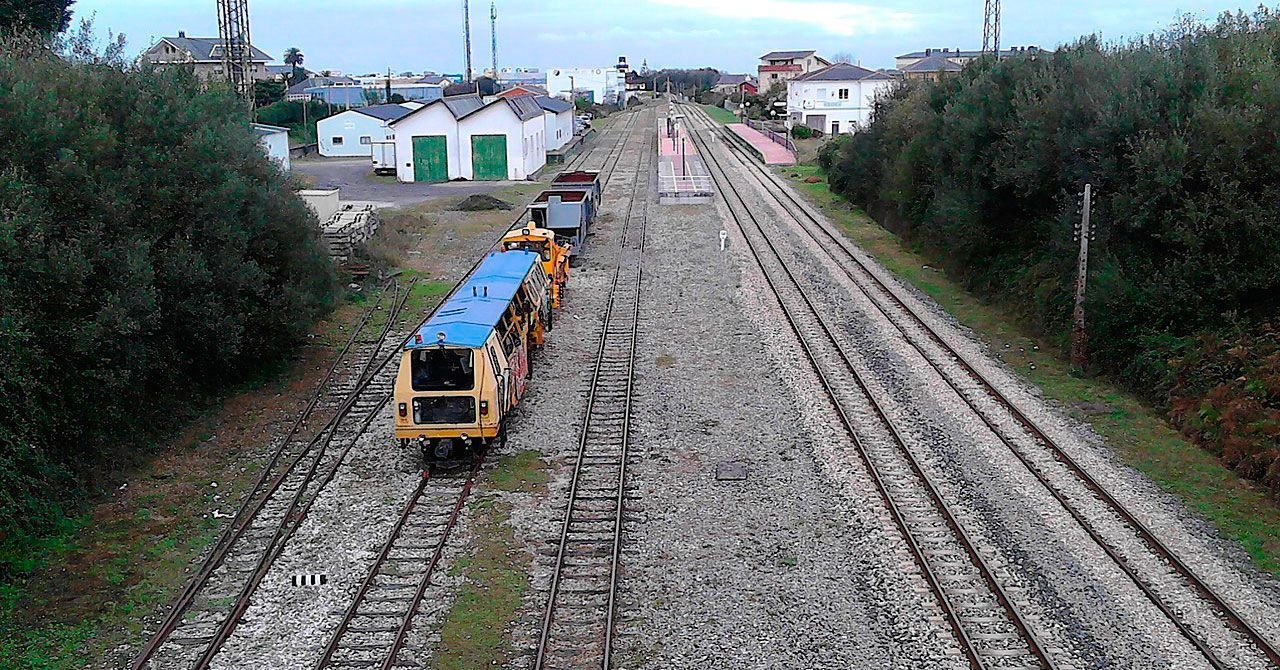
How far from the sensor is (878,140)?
127 ft

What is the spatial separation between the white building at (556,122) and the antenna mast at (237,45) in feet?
90.2

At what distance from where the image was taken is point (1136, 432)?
50.9 ft

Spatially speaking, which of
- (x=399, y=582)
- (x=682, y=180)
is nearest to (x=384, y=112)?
(x=682, y=180)

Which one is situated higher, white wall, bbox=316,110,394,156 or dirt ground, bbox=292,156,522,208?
white wall, bbox=316,110,394,156

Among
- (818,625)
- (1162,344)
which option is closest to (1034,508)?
(818,625)

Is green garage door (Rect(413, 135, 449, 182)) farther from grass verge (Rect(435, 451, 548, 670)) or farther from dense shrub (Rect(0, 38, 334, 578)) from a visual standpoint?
grass verge (Rect(435, 451, 548, 670))

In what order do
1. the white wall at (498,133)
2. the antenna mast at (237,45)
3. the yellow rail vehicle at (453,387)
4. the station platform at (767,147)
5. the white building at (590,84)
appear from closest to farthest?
1. the yellow rail vehicle at (453,387)
2. the antenna mast at (237,45)
3. the white wall at (498,133)
4. the station platform at (767,147)
5. the white building at (590,84)

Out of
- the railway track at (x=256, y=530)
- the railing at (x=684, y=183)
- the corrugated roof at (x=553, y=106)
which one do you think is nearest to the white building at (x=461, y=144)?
the railing at (x=684, y=183)

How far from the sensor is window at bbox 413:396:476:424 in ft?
45.8

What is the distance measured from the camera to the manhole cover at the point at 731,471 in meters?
14.0

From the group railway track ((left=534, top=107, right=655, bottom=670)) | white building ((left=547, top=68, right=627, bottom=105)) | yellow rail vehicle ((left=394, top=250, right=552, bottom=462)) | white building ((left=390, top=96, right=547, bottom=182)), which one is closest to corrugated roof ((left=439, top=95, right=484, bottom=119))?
white building ((left=390, top=96, right=547, bottom=182))

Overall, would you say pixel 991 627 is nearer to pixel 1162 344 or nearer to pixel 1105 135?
pixel 1162 344

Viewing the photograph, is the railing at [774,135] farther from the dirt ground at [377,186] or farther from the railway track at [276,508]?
the railway track at [276,508]

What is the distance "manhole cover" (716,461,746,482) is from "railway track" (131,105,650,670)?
3.95 metres
